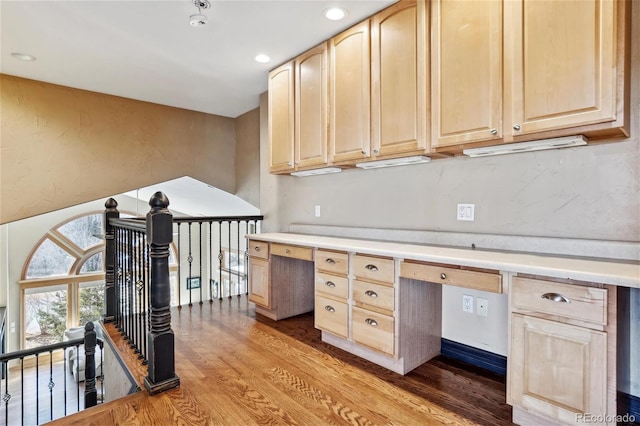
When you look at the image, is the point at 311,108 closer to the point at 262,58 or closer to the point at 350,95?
the point at 350,95

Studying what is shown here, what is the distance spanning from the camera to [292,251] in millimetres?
2893

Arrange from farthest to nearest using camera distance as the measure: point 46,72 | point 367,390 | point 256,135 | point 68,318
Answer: point 68,318 < point 256,135 < point 46,72 < point 367,390

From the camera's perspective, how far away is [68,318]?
811cm

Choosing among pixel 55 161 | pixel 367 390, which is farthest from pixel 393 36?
pixel 55 161

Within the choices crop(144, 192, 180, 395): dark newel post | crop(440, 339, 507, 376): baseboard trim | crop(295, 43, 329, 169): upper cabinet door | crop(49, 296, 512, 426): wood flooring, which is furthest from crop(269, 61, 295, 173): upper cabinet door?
crop(440, 339, 507, 376): baseboard trim

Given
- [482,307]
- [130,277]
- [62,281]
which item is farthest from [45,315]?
[482,307]

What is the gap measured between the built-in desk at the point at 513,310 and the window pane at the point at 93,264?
25.3ft

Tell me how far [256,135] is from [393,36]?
9.68 feet

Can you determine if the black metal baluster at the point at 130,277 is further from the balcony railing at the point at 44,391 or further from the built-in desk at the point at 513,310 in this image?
the balcony railing at the point at 44,391

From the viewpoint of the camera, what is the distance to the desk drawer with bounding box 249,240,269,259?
3195mm

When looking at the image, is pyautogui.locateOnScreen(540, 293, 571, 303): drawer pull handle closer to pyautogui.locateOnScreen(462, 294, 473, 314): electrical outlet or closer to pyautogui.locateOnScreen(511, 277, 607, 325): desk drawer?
pyautogui.locateOnScreen(511, 277, 607, 325): desk drawer

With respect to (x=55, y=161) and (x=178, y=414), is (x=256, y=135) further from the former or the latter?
(x=178, y=414)

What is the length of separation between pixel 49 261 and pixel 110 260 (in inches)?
252

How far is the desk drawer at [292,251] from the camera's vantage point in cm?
274
